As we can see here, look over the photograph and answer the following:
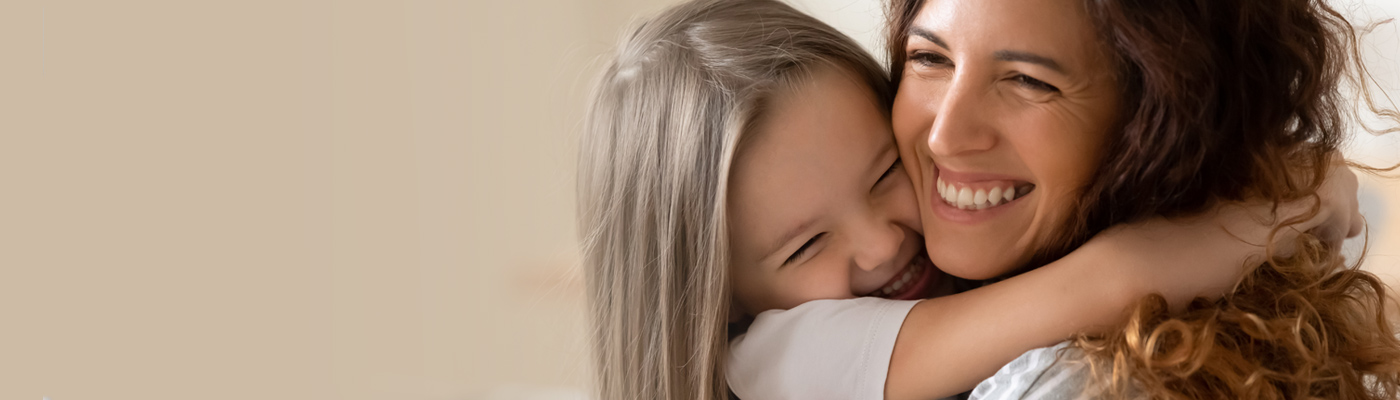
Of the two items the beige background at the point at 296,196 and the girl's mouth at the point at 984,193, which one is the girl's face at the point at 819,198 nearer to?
the girl's mouth at the point at 984,193

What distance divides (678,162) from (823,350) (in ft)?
0.96

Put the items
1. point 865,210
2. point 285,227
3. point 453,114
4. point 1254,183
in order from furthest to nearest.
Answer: point 453,114, point 285,227, point 865,210, point 1254,183

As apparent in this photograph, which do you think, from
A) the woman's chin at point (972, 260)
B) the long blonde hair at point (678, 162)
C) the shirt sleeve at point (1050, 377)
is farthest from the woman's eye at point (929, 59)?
the shirt sleeve at point (1050, 377)

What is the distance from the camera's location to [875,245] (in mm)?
1240

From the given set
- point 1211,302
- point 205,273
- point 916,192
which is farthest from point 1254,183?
point 205,273

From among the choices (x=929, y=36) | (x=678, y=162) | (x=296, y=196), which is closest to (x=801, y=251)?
(x=678, y=162)

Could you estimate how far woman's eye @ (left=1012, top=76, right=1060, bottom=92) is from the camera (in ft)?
3.63

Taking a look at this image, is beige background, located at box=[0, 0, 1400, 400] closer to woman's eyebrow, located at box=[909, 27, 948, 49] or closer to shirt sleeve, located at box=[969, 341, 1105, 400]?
woman's eyebrow, located at box=[909, 27, 948, 49]

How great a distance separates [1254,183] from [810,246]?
1.66 ft

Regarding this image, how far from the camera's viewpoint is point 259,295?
5.36 ft

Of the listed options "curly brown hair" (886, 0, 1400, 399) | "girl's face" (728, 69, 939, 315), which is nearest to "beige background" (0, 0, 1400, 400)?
"girl's face" (728, 69, 939, 315)

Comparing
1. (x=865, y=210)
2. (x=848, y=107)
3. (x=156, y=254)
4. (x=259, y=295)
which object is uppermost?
(x=848, y=107)

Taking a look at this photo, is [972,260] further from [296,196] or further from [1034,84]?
[296,196]

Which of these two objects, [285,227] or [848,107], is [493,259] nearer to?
[285,227]
